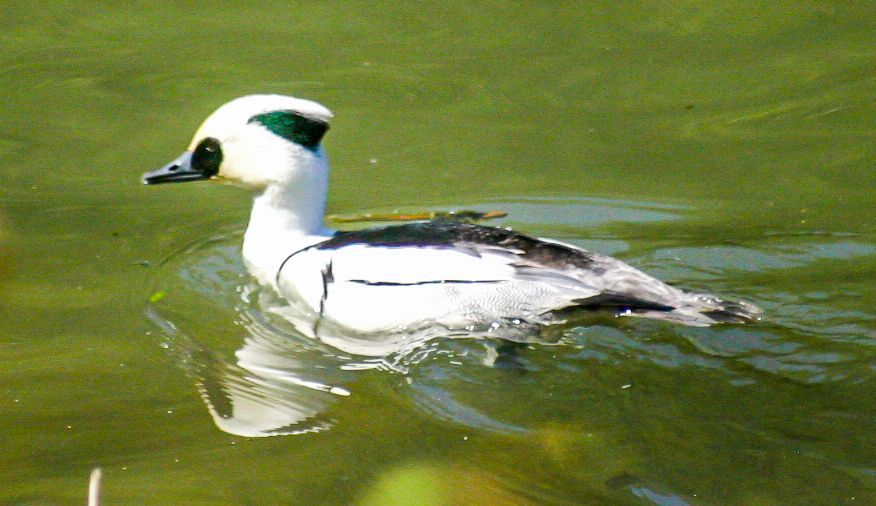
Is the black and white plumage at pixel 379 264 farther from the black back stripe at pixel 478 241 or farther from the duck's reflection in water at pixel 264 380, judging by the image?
the duck's reflection in water at pixel 264 380

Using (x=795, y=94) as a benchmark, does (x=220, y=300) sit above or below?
below

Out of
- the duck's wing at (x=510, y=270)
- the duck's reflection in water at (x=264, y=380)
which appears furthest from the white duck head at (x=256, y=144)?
the duck's reflection in water at (x=264, y=380)

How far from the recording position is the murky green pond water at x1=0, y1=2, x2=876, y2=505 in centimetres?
435

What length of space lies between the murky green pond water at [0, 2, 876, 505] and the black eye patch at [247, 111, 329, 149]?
2.96ft

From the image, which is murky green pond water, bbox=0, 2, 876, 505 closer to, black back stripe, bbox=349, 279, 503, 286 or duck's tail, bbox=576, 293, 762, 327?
duck's tail, bbox=576, 293, 762, 327

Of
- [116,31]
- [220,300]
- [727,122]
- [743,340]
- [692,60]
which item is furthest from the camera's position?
[116,31]

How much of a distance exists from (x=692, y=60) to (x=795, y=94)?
34.2 inches

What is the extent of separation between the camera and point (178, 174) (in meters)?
6.12

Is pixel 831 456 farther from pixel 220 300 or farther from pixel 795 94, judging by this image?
pixel 795 94

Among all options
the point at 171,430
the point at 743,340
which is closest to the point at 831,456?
the point at 743,340

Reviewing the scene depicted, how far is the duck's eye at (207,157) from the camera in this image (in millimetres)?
6066

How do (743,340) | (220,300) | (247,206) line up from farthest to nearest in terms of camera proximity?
(247,206) < (220,300) < (743,340)

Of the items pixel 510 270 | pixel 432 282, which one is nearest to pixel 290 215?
pixel 432 282

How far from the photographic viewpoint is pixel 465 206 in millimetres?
7078
